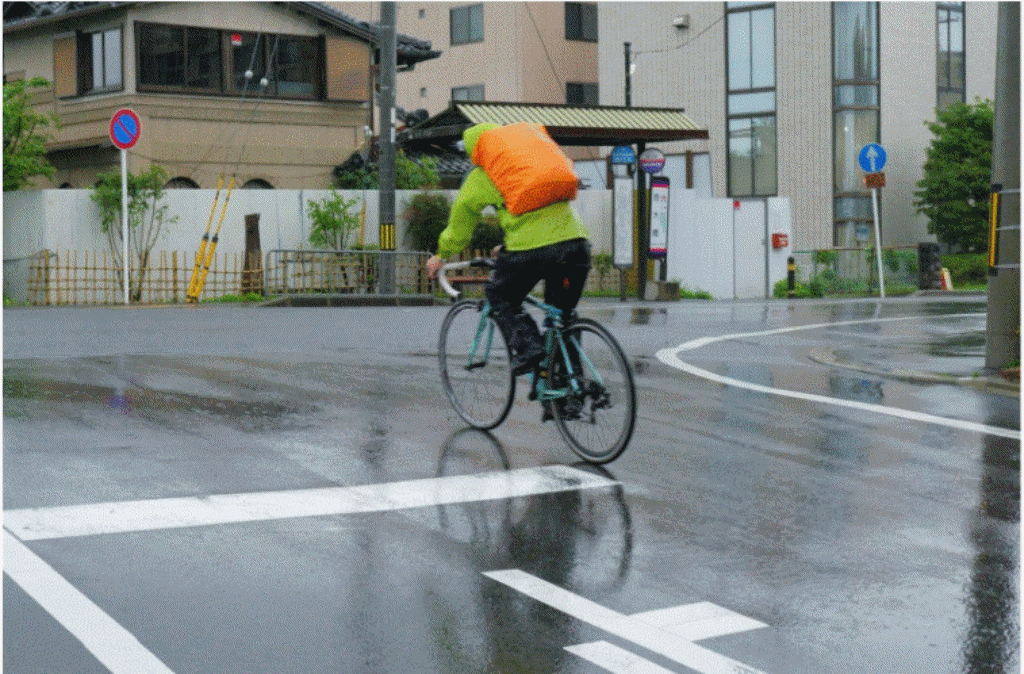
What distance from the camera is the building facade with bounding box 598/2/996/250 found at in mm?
41250

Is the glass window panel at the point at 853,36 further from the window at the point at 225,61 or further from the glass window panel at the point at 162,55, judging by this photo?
the glass window panel at the point at 162,55

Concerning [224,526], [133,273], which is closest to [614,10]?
[133,273]

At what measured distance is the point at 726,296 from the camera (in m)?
33.5

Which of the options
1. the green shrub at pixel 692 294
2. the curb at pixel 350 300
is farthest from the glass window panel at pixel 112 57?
the green shrub at pixel 692 294

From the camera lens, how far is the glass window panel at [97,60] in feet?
109

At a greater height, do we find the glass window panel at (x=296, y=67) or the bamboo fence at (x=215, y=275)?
the glass window panel at (x=296, y=67)

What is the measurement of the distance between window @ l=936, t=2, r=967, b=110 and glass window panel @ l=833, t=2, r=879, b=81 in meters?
2.99

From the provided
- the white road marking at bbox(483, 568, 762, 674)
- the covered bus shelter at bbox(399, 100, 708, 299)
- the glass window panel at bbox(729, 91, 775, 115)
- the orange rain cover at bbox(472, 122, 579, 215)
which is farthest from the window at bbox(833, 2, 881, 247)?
the white road marking at bbox(483, 568, 762, 674)

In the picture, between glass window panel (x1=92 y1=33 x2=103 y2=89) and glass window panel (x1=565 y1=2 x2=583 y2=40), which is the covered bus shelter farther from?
glass window panel (x1=565 y1=2 x2=583 y2=40)

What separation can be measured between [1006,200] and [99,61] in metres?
26.9

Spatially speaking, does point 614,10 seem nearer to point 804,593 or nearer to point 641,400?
point 641,400

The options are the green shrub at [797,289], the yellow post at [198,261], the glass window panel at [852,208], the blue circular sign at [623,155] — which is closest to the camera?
the yellow post at [198,261]

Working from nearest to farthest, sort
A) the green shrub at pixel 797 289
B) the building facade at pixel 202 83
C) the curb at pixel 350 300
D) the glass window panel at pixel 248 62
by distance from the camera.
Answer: the curb at pixel 350 300 < the building facade at pixel 202 83 < the glass window panel at pixel 248 62 < the green shrub at pixel 797 289

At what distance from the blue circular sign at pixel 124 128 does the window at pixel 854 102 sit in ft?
80.6
